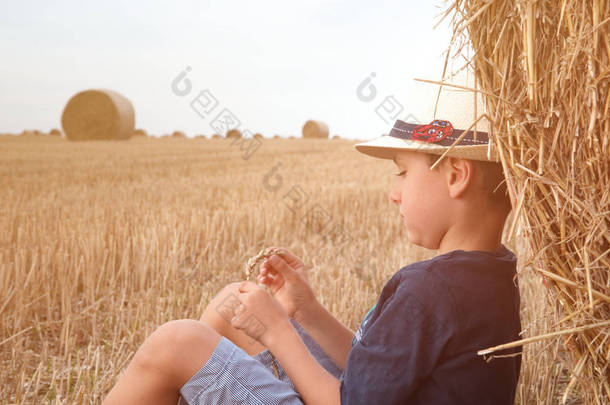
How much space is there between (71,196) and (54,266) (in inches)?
91.2

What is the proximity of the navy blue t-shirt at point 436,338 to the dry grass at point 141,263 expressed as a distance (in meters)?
0.15

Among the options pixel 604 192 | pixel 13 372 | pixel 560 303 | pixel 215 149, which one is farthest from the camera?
pixel 215 149

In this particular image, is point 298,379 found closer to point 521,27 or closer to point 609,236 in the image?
point 609,236

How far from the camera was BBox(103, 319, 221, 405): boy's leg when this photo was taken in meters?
1.28

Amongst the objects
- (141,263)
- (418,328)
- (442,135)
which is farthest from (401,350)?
(141,263)

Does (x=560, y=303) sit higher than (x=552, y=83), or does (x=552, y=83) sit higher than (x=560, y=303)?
(x=552, y=83)

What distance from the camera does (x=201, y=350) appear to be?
1288mm

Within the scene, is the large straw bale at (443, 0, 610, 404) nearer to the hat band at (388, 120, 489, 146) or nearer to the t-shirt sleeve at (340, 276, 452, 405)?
the hat band at (388, 120, 489, 146)

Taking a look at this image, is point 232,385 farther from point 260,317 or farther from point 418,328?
→ point 418,328

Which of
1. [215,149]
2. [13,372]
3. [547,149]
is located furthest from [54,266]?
[215,149]

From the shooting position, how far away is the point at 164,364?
1.28 metres

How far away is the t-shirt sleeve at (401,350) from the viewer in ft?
3.67

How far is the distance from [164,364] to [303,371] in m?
0.32

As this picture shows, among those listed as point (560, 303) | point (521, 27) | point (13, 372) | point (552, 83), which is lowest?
point (13, 372)
